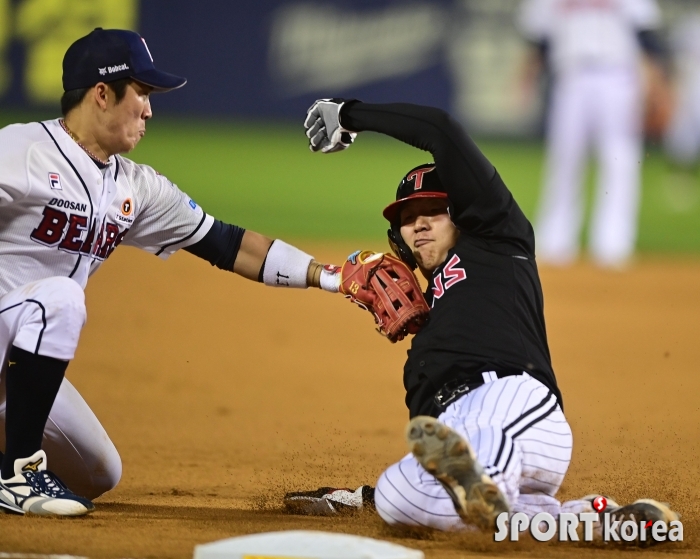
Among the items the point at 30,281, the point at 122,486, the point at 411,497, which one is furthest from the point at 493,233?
the point at 122,486

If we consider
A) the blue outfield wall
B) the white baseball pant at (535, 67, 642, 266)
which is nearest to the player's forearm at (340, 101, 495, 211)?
the white baseball pant at (535, 67, 642, 266)

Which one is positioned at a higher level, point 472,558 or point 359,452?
point 359,452

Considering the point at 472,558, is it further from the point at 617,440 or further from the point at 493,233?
the point at 617,440

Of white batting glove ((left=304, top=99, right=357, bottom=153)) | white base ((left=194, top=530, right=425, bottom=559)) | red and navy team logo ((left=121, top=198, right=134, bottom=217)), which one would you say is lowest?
white base ((left=194, top=530, right=425, bottom=559))

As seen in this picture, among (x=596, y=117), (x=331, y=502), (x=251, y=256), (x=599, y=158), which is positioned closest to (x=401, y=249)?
(x=251, y=256)

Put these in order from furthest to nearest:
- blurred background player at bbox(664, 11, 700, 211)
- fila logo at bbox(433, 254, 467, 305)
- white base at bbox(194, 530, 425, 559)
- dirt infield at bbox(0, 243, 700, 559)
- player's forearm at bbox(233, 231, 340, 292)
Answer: blurred background player at bbox(664, 11, 700, 211) < player's forearm at bbox(233, 231, 340, 292) < fila logo at bbox(433, 254, 467, 305) < dirt infield at bbox(0, 243, 700, 559) < white base at bbox(194, 530, 425, 559)

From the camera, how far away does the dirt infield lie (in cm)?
357

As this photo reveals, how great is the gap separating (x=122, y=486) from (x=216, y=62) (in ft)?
33.8

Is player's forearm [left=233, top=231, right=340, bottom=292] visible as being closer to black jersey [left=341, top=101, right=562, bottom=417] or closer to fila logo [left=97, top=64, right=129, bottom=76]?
black jersey [left=341, top=101, right=562, bottom=417]

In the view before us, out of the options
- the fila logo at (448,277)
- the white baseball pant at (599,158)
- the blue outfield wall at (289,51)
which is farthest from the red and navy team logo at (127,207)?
the blue outfield wall at (289,51)

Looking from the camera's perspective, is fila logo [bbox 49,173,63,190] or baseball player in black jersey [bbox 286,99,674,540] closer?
baseball player in black jersey [bbox 286,99,674,540]

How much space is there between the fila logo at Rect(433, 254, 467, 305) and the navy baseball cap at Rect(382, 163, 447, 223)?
0.25m

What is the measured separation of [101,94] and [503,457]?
203 centimetres

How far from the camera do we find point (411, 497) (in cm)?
329
